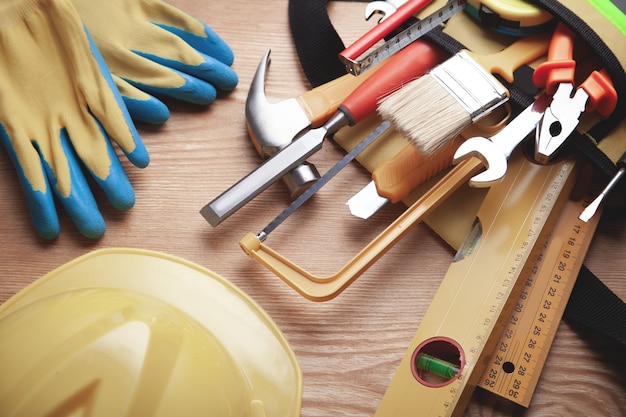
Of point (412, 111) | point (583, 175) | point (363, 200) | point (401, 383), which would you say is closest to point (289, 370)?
point (401, 383)

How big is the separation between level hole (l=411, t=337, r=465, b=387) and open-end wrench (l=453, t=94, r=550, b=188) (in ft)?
0.67

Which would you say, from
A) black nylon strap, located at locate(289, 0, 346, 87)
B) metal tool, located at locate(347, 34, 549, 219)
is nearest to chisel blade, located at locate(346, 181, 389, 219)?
metal tool, located at locate(347, 34, 549, 219)

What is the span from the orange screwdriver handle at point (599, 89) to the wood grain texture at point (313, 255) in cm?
18

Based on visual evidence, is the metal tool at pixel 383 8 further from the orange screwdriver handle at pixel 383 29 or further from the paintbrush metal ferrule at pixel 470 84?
the paintbrush metal ferrule at pixel 470 84

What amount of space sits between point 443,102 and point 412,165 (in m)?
0.10

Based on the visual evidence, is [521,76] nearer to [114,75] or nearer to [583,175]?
[583,175]

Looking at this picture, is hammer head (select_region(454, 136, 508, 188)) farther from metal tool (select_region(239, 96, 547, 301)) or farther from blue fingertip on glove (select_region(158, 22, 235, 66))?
blue fingertip on glove (select_region(158, 22, 235, 66))

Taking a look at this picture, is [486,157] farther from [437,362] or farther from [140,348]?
[140,348]

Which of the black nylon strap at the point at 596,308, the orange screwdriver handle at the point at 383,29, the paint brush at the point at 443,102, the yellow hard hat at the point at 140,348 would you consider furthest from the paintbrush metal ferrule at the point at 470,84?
the yellow hard hat at the point at 140,348

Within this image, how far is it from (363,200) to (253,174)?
15cm

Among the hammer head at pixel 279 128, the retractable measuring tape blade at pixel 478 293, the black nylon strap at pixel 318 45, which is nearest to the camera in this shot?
the retractable measuring tape blade at pixel 478 293

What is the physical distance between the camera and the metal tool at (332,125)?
880mm

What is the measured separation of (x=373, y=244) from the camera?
2.81ft

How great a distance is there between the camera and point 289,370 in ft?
2.70
